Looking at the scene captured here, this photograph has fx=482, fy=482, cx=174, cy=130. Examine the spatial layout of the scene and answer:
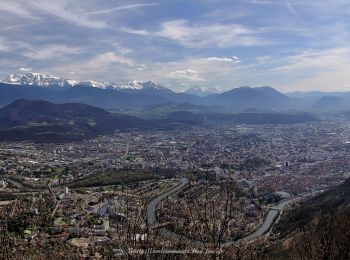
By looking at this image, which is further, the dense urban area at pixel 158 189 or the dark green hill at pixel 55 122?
the dark green hill at pixel 55 122

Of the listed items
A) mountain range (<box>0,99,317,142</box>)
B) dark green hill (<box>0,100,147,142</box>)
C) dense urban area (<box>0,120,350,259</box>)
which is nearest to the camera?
dense urban area (<box>0,120,350,259</box>)

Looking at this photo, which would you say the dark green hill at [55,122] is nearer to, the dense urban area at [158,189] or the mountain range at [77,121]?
the mountain range at [77,121]

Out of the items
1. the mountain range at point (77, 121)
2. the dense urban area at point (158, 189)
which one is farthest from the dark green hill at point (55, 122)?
the dense urban area at point (158, 189)

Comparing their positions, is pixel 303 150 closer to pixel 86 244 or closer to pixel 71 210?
pixel 71 210

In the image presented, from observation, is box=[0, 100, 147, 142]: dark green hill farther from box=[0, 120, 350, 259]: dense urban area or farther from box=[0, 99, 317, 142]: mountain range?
box=[0, 120, 350, 259]: dense urban area

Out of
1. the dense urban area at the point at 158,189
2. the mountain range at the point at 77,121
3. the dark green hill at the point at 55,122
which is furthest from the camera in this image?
the mountain range at the point at 77,121

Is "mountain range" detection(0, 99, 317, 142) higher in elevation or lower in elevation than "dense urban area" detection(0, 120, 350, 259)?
higher

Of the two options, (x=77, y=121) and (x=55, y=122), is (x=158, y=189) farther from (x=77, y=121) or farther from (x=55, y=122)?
(x=77, y=121)

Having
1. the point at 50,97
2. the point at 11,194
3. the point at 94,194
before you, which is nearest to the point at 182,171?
the point at 94,194

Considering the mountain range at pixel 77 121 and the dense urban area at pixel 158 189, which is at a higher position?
the mountain range at pixel 77 121

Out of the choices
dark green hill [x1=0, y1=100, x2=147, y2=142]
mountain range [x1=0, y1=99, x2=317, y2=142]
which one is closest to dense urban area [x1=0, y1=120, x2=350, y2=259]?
dark green hill [x1=0, y1=100, x2=147, y2=142]

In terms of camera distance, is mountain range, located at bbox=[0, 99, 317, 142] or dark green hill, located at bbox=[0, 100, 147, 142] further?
mountain range, located at bbox=[0, 99, 317, 142]

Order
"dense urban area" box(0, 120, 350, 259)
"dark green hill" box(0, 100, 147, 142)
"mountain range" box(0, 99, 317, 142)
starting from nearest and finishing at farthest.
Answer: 1. "dense urban area" box(0, 120, 350, 259)
2. "dark green hill" box(0, 100, 147, 142)
3. "mountain range" box(0, 99, 317, 142)
